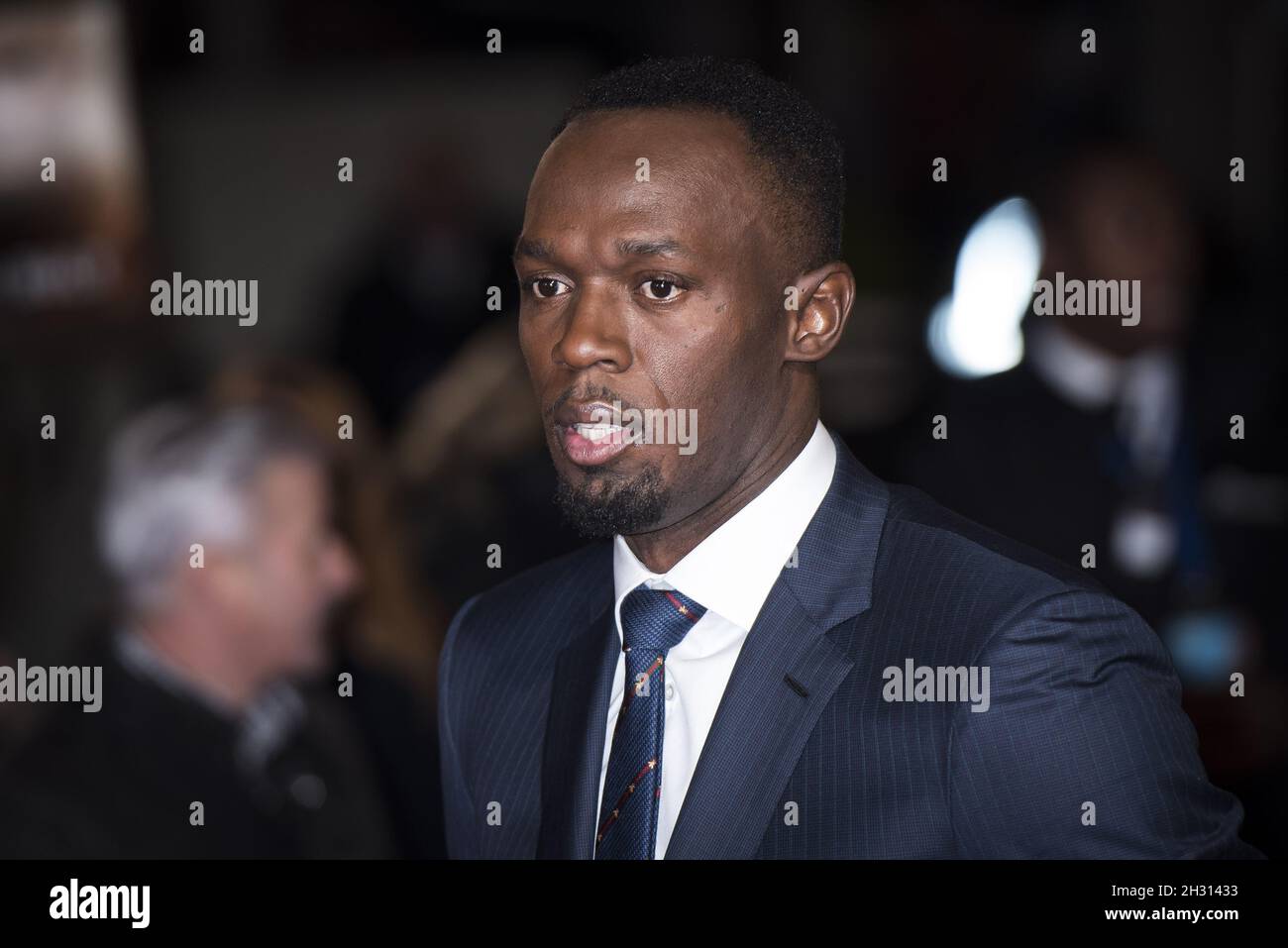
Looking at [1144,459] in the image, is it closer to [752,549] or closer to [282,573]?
[752,549]

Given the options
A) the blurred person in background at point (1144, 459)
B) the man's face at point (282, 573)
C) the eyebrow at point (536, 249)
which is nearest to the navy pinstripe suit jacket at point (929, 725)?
the eyebrow at point (536, 249)

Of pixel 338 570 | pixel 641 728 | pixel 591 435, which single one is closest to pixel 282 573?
pixel 338 570

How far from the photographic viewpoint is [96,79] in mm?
3689

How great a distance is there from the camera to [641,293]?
1.38m

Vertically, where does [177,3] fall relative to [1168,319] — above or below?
above

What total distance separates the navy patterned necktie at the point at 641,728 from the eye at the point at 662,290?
305mm

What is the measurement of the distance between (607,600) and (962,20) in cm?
510

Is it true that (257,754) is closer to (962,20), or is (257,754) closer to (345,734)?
(345,734)

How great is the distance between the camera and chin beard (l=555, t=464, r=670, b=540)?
4.58ft

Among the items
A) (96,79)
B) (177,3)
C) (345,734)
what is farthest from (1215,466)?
(177,3)

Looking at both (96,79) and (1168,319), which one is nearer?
(1168,319)

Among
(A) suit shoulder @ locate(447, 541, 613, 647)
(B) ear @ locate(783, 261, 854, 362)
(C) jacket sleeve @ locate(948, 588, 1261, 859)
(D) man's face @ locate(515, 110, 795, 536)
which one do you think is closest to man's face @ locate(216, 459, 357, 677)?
(A) suit shoulder @ locate(447, 541, 613, 647)

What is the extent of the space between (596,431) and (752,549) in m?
0.22
